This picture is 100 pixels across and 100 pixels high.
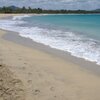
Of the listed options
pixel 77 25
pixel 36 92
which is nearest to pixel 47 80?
pixel 36 92

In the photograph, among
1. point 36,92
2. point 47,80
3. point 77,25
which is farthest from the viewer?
point 77,25

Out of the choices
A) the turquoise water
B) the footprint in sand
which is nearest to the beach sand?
the footprint in sand

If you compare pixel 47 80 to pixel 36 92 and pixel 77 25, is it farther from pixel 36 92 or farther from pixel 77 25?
pixel 77 25

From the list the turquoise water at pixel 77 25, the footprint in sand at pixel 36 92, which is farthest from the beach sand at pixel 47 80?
the turquoise water at pixel 77 25

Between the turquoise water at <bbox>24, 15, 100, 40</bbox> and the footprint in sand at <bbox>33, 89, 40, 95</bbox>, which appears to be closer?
the footprint in sand at <bbox>33, 89, 40, 95</bbox>

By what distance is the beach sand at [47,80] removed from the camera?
20.4ft

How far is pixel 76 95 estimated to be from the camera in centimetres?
636

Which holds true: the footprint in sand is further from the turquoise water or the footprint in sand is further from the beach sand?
the turquoise water

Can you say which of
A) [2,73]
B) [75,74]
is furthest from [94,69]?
[2,73]

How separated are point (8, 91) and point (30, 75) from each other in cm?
175

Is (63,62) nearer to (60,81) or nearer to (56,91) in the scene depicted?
(60,81)

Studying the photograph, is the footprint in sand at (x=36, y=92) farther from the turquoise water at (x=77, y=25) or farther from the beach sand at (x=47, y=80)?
the turquoise water at (x=77, y=25)

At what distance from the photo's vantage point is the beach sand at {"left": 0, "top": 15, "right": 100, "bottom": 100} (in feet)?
20.4

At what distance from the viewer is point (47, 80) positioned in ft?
24.2
